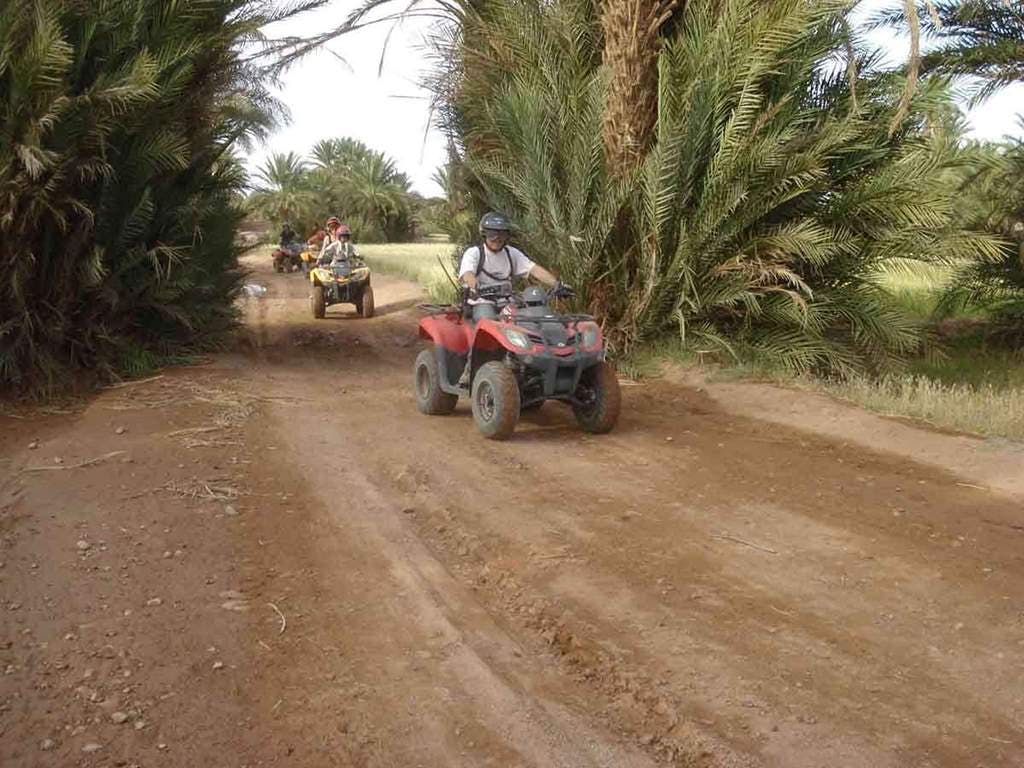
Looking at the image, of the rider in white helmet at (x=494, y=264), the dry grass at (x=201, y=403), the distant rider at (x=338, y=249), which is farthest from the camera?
the distant rider at (x=338, y=249)

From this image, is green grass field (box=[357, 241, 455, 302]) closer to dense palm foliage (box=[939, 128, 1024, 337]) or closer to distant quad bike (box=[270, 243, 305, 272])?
distant quad bike (box=[270, 243, 305, 272])

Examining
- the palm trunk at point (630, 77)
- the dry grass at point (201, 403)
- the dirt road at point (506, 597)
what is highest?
the palm trunk at point (630, 77)

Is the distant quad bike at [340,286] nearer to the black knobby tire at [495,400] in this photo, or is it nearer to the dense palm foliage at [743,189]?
the dense palm foliage at [743,189]

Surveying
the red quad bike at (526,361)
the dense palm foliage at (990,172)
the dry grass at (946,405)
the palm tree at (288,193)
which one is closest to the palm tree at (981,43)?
the dense palm foliage at (990,172)

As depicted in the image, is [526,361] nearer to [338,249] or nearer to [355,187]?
[338,249]

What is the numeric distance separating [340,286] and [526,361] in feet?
34.9

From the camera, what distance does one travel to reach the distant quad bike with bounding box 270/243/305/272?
96.9 ft

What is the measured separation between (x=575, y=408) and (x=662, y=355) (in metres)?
3.42

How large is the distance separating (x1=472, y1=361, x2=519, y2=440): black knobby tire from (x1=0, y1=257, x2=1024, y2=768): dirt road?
18cm

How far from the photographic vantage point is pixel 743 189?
10758 millimetres

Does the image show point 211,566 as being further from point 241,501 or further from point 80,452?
point 80,452

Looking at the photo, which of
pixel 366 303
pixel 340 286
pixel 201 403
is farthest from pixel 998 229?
pixel 201 403

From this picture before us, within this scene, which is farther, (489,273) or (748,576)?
(489,273)

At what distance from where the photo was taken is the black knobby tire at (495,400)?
7.95 metres
